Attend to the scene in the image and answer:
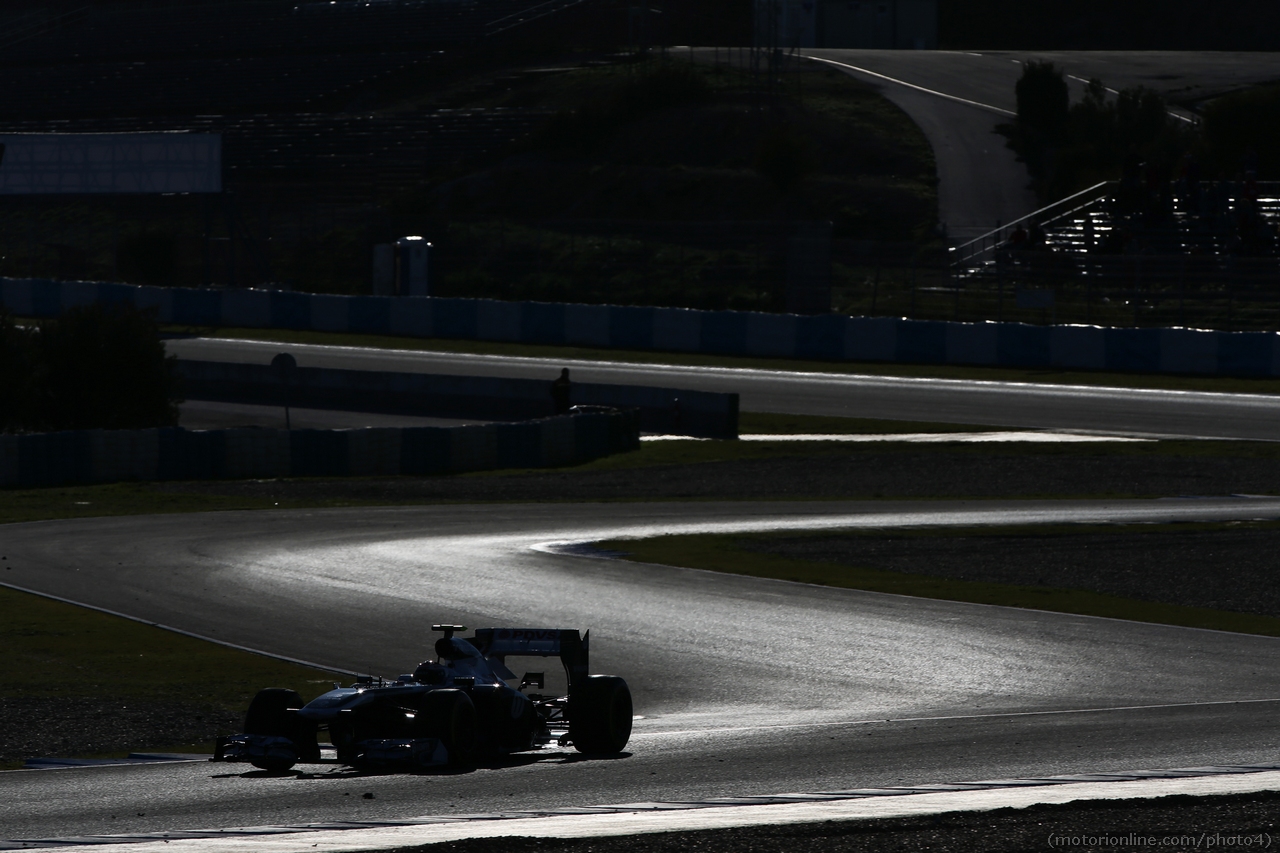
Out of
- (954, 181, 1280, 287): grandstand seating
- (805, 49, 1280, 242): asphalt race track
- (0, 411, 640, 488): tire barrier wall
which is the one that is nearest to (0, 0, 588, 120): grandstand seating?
(805, 49, 1280, 242): asphalt race track

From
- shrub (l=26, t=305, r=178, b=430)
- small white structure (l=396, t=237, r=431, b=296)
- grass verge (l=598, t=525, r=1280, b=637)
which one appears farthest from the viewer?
small white structure (l=396, t=237, r=431, b=296)

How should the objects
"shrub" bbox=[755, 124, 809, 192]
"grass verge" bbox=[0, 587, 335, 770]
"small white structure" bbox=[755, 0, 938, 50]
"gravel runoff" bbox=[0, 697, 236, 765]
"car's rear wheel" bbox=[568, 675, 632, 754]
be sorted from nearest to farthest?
"car's rear wheel" bbox=[568, 675, 632, 754] → "gravel runoff" bbox=[0, 697, 236, 765] → "grass verge" bbox=[0, 587, 335, 770] → "shrub" bbox=[755, 124, 809, 192] → "small white structure" bbox=[755, 0, 938, 50]

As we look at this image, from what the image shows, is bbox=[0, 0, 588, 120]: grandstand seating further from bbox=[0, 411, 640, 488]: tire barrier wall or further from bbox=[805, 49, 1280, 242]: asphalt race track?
bbox=[0, 411, 640, 488]: tire barrier wall

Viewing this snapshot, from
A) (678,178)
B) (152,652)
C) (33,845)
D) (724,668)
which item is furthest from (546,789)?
(678,178)

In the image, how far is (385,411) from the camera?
39156 mm

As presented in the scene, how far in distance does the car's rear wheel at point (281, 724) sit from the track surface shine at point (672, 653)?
7.1 inches

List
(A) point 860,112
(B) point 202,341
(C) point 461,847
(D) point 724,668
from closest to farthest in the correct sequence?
(C) point 461,847 < (D) point 724,668 < (B) point 202,341 < (A) point 860,112

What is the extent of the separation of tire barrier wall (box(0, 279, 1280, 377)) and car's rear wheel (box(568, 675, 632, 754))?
27.4 metres

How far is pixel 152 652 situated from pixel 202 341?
3679 centimetres

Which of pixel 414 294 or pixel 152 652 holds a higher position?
pixel 414 294

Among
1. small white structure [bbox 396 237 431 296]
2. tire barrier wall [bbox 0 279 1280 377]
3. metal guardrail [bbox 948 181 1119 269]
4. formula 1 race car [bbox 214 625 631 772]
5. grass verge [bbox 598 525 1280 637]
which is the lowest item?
grass verge [bbox 598 525 1280 637]

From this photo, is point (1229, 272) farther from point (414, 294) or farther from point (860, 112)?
point (860, 112)

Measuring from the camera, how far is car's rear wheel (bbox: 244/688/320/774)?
9.70 m

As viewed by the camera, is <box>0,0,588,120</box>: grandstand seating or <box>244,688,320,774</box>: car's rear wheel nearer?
<box>244,688,320,774</box>: car's rear wheel
